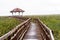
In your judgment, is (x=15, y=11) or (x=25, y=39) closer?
(x=25, y=39)

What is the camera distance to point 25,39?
49.7 feet

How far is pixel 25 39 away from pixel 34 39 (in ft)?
2.12

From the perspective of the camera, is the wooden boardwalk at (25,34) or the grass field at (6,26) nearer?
the wooden boardwalk at (25,34)

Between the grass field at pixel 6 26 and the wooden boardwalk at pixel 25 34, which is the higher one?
the wooden boardwalk at pixel 25 34

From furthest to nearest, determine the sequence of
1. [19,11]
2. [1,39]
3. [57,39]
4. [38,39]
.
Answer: [19,11] < [57,39] < [38,39] < [1,39]

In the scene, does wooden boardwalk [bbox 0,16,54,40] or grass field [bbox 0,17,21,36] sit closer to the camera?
wooden boardwalk [bbox 0,16,54,40]

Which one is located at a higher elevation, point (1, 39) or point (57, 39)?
point (1, 39)

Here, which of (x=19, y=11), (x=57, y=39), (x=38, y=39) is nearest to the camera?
(x=38, y=39)

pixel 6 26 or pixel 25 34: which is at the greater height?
pixel 25 34

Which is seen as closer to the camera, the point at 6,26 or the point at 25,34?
the point at 25,34

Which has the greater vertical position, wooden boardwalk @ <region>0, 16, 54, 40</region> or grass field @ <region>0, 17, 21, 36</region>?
wooden boardwalk @ <region>0, 16, 54, 40</region>

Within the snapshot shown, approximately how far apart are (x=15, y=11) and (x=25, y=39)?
65.6 meters

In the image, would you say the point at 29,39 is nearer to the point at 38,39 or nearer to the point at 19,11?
the point at 38,39

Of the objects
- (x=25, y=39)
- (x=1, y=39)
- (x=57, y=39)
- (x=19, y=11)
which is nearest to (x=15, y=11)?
(x=19, y=11)
